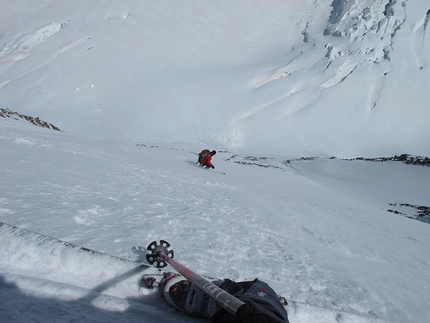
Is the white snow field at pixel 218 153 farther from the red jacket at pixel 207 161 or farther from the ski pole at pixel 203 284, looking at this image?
the red jacket at pixel 207 161

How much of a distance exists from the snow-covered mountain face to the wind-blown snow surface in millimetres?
20374

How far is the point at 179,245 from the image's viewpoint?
3.19 m

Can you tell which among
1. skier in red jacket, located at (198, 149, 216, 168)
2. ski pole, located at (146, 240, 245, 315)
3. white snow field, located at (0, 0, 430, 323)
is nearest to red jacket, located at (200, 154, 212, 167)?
skier in red jacket, located at (198, 149, 216, 168)

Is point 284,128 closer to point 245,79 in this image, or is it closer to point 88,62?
point 245,79

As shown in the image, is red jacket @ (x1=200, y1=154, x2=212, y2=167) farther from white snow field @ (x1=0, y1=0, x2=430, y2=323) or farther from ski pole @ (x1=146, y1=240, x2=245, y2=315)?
ski pole @ (x1=146, y1=240, x2=245, y2=315)

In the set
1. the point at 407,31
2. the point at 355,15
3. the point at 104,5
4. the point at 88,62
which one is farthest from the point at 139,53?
the point at 407,31

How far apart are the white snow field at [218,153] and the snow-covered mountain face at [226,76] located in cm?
22

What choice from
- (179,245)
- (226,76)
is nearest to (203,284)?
(179,245)

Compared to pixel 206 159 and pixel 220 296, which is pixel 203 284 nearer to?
pixel 220 296

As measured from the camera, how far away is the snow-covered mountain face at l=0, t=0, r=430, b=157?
91.5 ft

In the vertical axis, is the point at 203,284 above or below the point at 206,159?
below

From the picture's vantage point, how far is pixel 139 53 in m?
35.9

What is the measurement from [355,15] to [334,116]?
16110mm

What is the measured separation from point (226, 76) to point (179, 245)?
3308 centimetres
